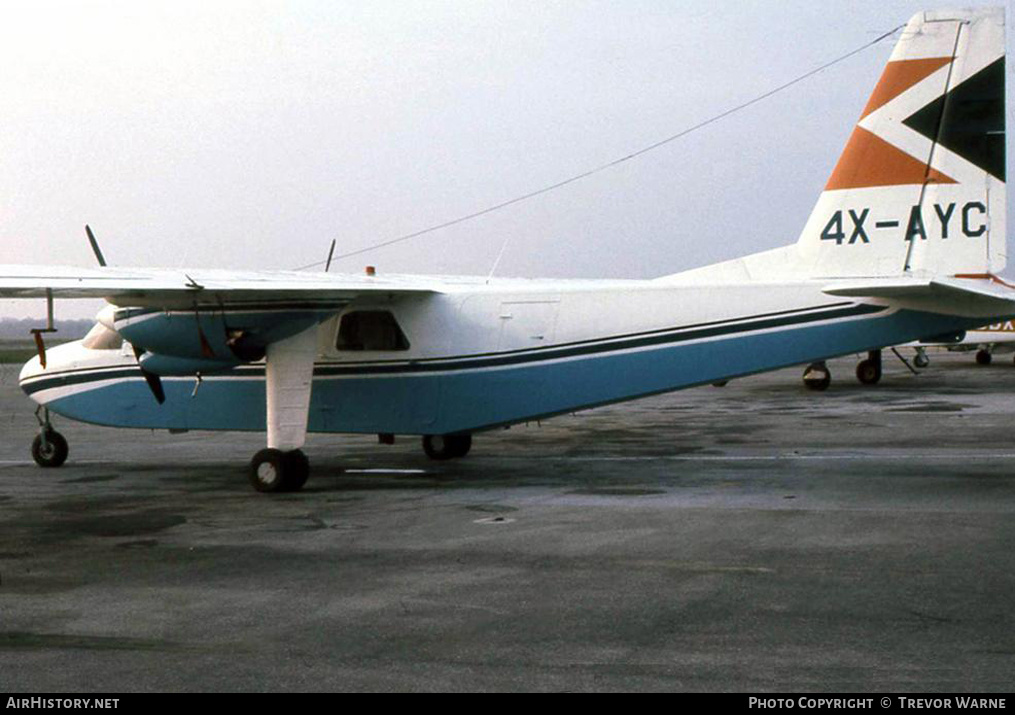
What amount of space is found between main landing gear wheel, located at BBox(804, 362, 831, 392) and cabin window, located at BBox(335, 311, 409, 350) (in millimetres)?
20223

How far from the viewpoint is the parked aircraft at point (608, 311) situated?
45.4ft

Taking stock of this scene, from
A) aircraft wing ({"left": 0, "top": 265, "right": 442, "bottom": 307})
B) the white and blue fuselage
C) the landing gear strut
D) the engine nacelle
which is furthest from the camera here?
the landing gear strut

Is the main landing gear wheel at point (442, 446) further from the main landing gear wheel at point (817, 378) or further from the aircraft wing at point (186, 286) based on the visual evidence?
the main landing gear wheel at point (817, 378)

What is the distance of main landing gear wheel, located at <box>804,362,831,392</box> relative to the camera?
33.2 metres

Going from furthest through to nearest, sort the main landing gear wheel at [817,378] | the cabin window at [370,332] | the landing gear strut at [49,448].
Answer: the main landing gear wheel at [817,378], the landing gear strut at [49,448], the cabin window at [370,332]

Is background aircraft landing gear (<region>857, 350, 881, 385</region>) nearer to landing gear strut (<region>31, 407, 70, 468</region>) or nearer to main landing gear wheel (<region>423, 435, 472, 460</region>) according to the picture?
main landing gear wheel (<region>423, 435, 472, 460</region>)

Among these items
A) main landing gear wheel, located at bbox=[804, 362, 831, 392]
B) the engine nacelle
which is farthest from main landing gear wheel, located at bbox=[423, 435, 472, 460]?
main landing gear wheel, located at bbox=[804, 362, 831, 392]

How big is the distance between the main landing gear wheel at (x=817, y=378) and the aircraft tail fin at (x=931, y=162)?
19465mm

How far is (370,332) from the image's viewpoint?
53.1 ft

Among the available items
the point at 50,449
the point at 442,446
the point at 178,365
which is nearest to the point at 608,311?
the point at 442,446

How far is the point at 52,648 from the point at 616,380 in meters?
8.97

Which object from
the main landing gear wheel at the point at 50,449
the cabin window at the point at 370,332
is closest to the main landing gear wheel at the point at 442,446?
the cabin window at the point at 370,332
